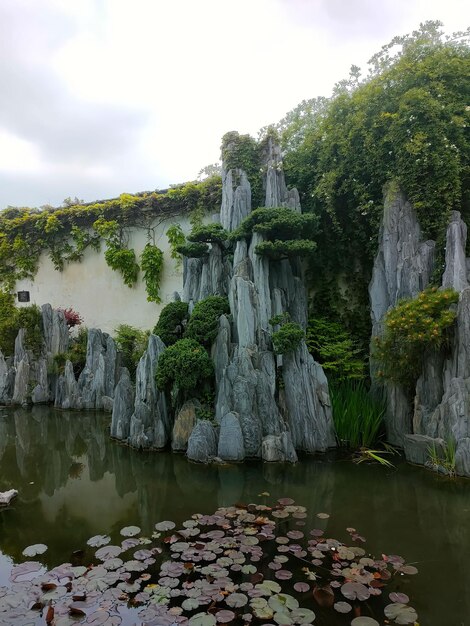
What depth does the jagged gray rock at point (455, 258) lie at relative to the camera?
6.95m

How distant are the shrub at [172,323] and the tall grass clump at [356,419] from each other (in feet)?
10.1

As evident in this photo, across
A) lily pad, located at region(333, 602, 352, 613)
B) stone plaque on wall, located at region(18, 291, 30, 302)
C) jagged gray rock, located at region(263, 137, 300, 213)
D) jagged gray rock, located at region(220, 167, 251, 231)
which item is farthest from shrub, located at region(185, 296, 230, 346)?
stone plaque on wall, located at region(18, 291, 30, 302)

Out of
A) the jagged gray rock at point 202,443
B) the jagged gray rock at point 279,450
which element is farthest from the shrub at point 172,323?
the jagged gray rock at point 279,450

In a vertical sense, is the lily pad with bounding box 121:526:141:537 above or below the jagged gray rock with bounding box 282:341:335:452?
below

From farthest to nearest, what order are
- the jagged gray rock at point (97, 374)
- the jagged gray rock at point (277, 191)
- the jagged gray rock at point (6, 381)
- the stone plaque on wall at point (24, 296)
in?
the stone plaque on wall at point (24, 296), the jagged gray rock at point (6, 381), the jagged gray rock at point (97, 374), the jagged gray rock at point (277, 191)

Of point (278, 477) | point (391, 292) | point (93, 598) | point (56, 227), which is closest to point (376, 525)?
point (278, 477)

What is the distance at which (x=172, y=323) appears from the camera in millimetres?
8594

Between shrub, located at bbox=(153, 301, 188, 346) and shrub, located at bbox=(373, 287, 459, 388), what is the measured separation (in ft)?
11.9

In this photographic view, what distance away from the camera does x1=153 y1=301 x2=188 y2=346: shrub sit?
27.9 ft

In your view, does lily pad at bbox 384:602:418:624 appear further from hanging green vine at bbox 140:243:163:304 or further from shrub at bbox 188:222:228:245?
hanging green vine at bbox 140:243:163:304

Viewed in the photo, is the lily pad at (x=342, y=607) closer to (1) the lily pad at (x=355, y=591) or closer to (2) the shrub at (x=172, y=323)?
(1) the lily pad at (x=355, y=591)

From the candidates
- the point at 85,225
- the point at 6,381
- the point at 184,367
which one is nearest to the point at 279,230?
the point at 184,367

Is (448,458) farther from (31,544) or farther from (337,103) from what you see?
(337,103)

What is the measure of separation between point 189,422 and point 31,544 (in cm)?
321
